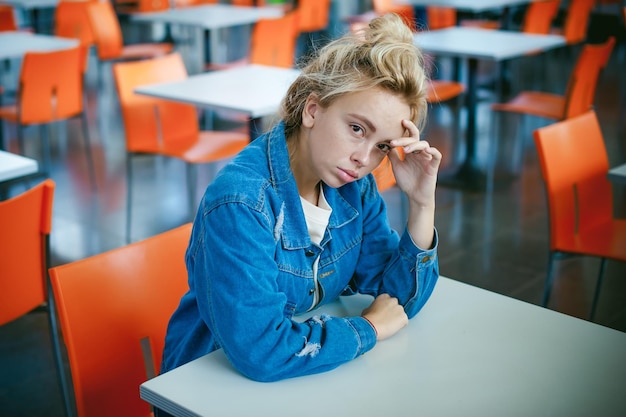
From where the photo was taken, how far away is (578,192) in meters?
2.73

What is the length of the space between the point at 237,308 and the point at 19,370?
1726 millimetres

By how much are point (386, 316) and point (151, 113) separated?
2.65 m

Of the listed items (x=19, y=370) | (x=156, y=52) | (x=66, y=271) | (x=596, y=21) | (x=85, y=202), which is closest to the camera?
(x=66, y=271)

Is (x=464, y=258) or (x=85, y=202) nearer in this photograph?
(x=464, y=258)

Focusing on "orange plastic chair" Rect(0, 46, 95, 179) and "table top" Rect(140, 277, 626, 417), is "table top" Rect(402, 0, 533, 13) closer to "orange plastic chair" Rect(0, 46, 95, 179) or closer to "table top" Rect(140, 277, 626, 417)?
"orange plastic chair" Rect(0, 46, 95, 179)

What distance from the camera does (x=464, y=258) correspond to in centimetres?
368

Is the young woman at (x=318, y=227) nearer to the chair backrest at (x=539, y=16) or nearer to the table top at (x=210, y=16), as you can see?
the table top at (x=210, y=16)

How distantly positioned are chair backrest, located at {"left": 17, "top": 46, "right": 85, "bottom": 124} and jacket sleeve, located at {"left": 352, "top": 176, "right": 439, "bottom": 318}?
9.48 feet

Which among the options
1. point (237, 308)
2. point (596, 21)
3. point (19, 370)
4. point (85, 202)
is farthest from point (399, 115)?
point (596, 21)

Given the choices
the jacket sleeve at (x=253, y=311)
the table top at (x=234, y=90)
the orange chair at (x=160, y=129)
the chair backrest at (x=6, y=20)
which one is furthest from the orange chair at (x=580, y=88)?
the chair backrest at (x=6, y=20)

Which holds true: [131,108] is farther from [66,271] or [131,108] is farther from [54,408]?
[66,271]

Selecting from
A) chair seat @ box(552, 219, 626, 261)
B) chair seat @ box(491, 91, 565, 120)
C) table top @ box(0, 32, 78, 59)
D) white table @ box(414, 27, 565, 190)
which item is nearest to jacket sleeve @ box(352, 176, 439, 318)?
Result: chair seat @ box(552, 219, 626, 261)

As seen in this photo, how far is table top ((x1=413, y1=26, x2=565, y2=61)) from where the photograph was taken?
459 cm

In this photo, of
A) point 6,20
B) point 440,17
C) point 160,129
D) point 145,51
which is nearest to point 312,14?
point 440,17
